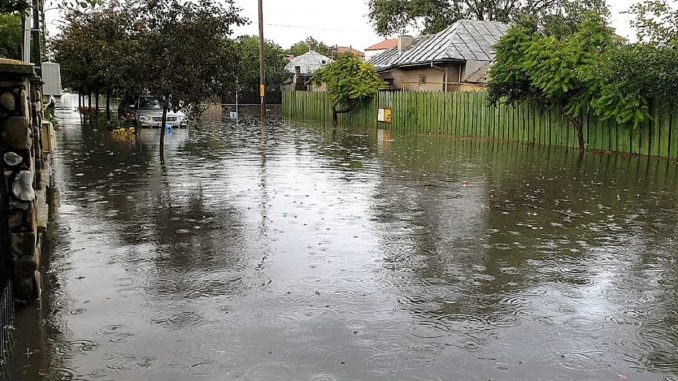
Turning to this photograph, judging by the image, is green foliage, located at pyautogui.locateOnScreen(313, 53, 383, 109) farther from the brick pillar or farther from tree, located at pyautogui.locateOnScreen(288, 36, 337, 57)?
tree, located at pyautogui.locateOnScreen(288, 36, 337, 57)

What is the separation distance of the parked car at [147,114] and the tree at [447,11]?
23.0 m

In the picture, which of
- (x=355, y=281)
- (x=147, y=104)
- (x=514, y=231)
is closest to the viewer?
(x=355, y=281)

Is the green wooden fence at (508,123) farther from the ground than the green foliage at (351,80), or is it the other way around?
the green foliage at (351,80)

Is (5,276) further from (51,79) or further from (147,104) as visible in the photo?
(147,104)

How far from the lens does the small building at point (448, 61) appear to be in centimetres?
3061

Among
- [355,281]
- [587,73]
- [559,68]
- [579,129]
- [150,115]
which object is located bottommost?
[355,281]

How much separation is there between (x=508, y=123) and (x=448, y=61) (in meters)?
9.82

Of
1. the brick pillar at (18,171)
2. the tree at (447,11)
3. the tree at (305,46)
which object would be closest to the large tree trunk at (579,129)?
the brick pillar at (18,171)

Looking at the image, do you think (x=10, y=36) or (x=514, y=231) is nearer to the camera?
(x=514, y=231)

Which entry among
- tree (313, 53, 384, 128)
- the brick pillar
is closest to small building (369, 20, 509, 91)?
tree (313, 53, 384, 128)

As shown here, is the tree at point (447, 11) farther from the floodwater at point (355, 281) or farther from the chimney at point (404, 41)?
the floodwater at point (355, 281)

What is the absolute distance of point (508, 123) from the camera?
2148 cm

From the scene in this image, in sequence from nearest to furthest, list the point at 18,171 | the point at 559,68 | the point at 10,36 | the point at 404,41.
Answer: the point at 18,171 < the point at 559,68 < the point at 10,36 < the point at 404,41

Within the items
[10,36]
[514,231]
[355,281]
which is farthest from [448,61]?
[355,281]
